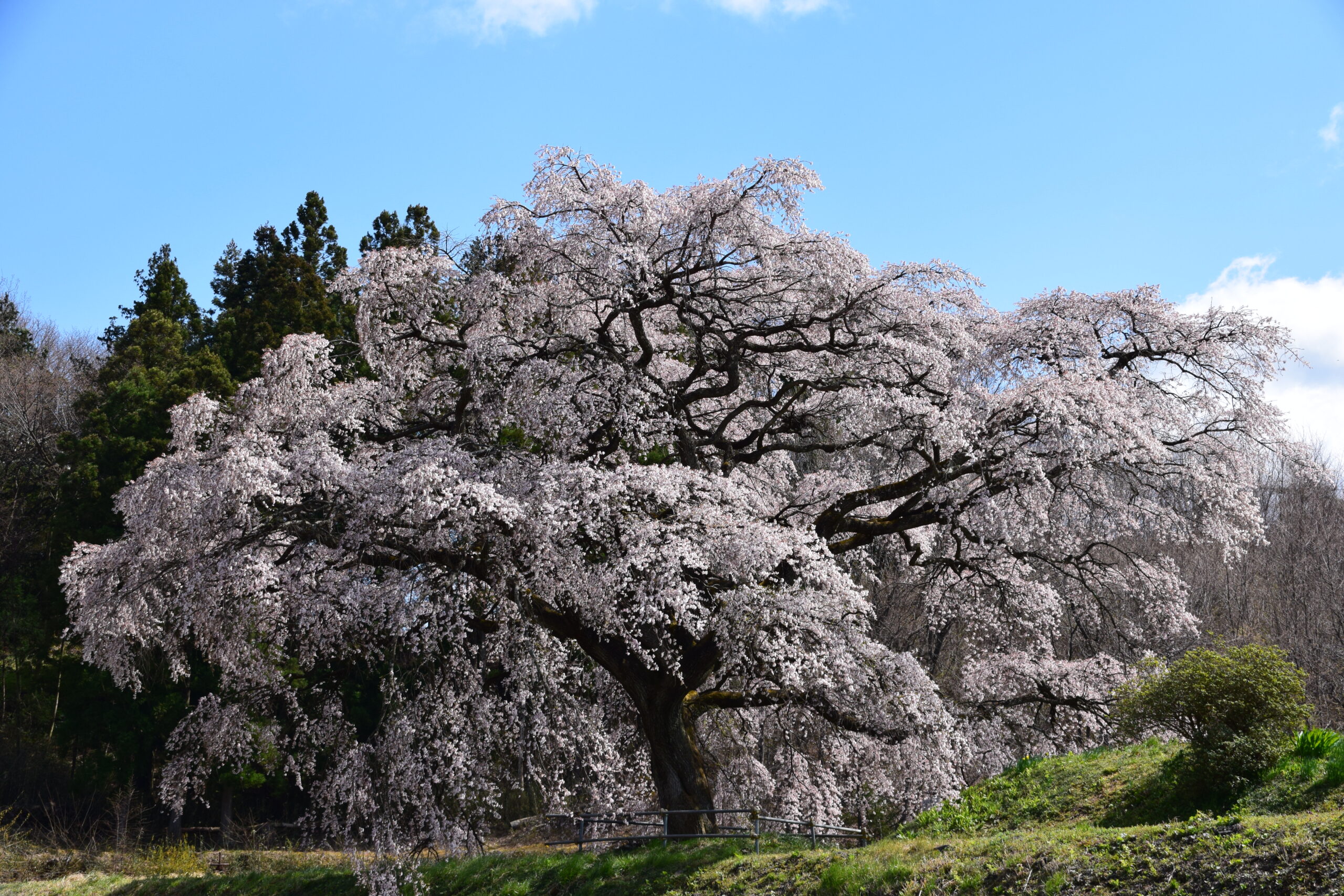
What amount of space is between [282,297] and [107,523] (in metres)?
7.97

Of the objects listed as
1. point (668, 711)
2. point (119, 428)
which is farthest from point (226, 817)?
point (668, 711)

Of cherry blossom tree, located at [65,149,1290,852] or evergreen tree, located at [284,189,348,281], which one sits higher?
evergreen tree, located at [284,189,348,281]

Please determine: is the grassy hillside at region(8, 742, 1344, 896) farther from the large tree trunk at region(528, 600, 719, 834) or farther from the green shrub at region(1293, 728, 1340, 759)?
the large tree trunk at region(528, 600, 719, 834)

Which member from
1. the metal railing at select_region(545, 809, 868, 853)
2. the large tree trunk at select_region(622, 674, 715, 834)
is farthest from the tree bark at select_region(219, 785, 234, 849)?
the large tree trunk at select_region(622, 674, 715, 834)

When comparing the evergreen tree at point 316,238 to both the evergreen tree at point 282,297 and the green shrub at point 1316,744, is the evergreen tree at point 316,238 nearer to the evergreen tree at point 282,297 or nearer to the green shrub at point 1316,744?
the evergreen tree at point 282,297

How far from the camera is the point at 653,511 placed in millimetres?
10891

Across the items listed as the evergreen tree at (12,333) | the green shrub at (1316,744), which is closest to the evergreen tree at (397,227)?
the evergreen tree at (12,333)

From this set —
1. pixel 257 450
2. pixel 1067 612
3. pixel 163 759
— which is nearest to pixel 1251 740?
pixel 1067 612

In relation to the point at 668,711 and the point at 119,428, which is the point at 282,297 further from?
the point at 668,711

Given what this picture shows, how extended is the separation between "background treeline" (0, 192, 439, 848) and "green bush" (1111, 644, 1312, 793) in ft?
49.4

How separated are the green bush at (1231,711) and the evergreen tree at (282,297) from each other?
810 inches

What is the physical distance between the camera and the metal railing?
419 inches

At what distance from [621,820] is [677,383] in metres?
6.00

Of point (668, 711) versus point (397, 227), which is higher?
point (397, 227)
